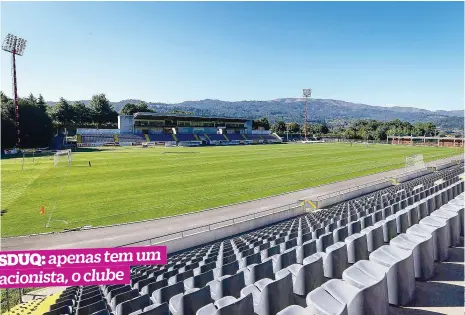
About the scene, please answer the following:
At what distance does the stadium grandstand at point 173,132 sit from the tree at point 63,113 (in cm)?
2748

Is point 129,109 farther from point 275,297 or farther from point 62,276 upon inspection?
point 275,297

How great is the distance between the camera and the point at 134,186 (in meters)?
28.5

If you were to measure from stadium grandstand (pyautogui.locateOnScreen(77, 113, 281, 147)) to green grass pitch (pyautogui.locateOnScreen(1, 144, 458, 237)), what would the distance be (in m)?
38.7

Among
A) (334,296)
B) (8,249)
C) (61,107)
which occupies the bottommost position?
(8,249)

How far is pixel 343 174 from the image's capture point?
118ft

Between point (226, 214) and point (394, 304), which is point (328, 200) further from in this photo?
point (394, 304)

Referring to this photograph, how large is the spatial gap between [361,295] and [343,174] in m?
35.2

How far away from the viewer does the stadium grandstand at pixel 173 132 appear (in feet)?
265

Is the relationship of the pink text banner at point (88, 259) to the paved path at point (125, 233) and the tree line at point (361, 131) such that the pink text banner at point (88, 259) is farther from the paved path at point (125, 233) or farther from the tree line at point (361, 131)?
the tree line at point (361, 131)

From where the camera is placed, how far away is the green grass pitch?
19.9m

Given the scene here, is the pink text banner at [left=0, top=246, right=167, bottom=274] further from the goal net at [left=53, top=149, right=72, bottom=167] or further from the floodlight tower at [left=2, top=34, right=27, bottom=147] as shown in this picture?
the floodlight tower at [left=2, top=34, right=27, bottom=147]

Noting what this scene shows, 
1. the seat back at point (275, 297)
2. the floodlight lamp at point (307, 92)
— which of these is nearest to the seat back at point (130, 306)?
the seat back at point (275, 297)

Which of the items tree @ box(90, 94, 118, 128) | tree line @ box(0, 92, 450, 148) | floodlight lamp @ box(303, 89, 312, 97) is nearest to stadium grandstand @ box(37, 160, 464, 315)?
tree line @ box(0, 92, 450, 148)

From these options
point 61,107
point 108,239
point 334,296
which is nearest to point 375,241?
point 334,296
